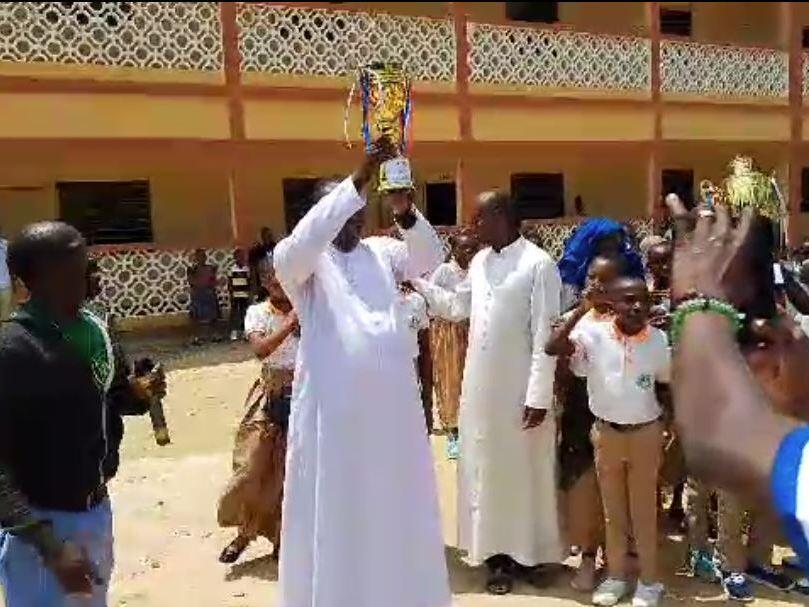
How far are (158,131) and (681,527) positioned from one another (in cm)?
951

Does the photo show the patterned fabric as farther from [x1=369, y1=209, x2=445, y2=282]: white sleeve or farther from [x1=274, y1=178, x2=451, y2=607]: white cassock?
[x1=274, y1=178, x2=451, y2=607]: white cassock

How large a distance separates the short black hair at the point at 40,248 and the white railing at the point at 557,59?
13.6 metres

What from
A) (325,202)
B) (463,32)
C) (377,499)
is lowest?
(377,499)

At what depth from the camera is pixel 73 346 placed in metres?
2.79

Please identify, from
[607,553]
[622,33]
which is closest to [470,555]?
[607,553]

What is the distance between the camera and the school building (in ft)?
41.4

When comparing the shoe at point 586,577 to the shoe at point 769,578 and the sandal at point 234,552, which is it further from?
the sandal at point 234,552

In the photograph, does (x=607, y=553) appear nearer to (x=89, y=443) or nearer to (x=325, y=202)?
(x=325, y=202)

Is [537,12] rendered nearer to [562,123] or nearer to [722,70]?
[562,123]

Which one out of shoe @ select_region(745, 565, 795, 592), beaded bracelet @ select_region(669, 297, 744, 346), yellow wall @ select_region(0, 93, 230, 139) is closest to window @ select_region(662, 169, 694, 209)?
yellow wall @ select_region(0, 93, 230, 139)

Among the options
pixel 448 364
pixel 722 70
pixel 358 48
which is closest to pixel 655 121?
pixel 722 70

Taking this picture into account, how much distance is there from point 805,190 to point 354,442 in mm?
20526

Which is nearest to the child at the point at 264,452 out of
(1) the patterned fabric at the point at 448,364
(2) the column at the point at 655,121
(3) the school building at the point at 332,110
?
(1) the patterned fabric at the point at 448,364

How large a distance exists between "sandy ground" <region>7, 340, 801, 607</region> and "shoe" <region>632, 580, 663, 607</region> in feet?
0.49
